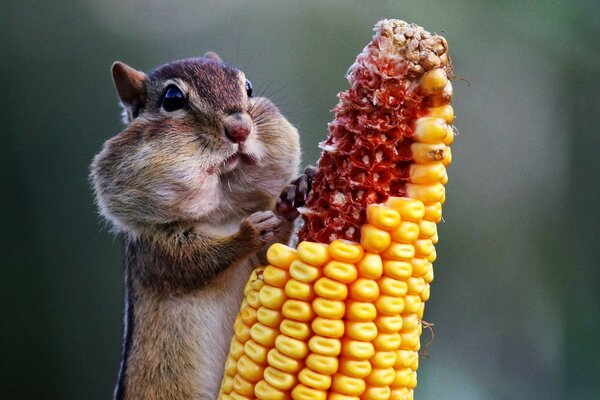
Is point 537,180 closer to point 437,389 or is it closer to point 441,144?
point 437,389

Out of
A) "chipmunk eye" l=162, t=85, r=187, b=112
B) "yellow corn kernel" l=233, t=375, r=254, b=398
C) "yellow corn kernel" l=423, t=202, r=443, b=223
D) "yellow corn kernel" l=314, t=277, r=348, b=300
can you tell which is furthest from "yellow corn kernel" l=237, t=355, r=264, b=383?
"chipmunk eye" l=162, t=85, r=187, b=112

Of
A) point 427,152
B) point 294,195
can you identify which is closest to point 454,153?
point 294,195

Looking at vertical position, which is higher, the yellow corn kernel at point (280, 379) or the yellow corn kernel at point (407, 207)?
the yellow corn kernel at point (407, 207)

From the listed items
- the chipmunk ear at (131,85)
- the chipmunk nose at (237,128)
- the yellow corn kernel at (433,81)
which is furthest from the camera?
the chipmunk ear at (131,85)

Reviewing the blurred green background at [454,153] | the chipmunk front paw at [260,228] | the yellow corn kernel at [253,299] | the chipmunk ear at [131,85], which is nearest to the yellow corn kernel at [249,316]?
the yellow corn kernel at [253,299]

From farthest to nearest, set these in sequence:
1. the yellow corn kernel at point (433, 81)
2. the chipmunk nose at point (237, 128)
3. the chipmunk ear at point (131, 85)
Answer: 1. the chipmunk ear at point (131, 85)
2. the chipmunk nose at point (237, 128)
3. the yellow corn kernel at point (433, 81)

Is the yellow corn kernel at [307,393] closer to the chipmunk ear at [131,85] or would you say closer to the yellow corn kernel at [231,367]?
the yellow corn kernel at [231,367]

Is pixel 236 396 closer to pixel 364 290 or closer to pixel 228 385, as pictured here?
pixel 228 385

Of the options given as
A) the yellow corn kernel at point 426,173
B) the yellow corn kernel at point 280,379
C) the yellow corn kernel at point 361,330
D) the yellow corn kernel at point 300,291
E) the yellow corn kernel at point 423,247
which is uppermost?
the yellow corn kernel at point 426,173
